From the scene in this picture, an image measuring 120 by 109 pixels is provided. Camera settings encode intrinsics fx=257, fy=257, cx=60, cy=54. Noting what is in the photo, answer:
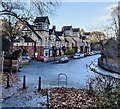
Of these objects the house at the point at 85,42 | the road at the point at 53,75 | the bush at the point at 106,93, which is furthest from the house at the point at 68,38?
the bush at the point at 106,93

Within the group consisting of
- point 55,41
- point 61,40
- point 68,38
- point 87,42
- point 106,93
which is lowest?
point 106,93

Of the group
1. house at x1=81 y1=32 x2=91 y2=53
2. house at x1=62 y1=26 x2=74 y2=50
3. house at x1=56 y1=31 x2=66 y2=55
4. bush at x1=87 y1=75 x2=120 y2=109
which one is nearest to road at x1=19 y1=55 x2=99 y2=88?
bush at x1=87 y1=75 x2=120 y2=109

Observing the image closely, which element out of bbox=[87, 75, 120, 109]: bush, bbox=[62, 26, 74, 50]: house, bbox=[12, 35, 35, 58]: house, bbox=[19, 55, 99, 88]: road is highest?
bbox=[62, 26, 74, 50]: house

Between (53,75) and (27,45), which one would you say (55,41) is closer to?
(27,45)

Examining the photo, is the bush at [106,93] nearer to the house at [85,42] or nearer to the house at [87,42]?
the house at [85,42]

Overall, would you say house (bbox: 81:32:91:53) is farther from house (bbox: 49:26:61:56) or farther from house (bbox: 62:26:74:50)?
house (bbox: 49:26:61:56)

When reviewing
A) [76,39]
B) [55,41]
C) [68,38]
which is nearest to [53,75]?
[55,41]

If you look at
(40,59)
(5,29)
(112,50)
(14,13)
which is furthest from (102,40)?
(14,13)

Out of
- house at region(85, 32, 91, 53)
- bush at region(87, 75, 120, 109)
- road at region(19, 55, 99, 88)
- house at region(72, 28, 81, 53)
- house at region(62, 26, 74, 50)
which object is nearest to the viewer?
bush at region(87, 75, 120, 109)

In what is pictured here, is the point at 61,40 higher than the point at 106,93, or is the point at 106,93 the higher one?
the point at 61,40

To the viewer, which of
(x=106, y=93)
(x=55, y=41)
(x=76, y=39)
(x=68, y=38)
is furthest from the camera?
(x=76, y=39)

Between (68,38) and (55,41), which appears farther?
(68,38)

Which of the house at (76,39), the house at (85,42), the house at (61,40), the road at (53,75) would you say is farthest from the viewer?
the house at (85,42)

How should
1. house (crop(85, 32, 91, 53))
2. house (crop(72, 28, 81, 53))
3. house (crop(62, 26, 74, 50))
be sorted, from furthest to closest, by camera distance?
house (crop(85, 32, 91, 53)) → house (crop(72, 28, 81, 53)) → house (crop(62, 26, 74, 50))
